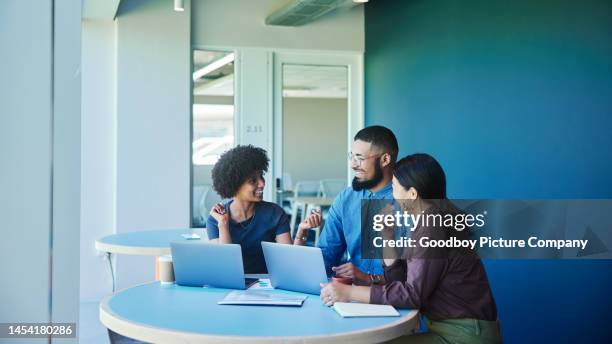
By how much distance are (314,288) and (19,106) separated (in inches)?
60.2

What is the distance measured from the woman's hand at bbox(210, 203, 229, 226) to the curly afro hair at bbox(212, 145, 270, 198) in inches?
5.8

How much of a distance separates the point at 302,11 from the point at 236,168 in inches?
128

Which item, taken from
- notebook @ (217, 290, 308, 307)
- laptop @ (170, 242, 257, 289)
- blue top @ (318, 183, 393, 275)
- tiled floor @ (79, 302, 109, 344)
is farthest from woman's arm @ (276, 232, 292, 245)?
tiled floor @ (79, 302, 109, 344)

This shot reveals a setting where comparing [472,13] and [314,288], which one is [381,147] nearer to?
[314,288]

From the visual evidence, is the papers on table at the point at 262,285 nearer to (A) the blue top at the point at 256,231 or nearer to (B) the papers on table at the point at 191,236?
(A) the blue top at the point at 256,231

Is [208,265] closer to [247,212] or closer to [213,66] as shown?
[247,212]

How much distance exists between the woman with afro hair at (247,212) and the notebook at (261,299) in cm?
78

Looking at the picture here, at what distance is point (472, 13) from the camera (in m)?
5.12

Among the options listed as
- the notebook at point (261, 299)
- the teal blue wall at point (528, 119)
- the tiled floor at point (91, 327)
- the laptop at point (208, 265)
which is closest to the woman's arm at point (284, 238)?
the laptop at point (208, 265)

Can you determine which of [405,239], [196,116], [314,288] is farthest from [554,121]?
[196,116]

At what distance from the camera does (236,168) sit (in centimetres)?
362

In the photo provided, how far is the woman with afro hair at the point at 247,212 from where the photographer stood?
138 inches

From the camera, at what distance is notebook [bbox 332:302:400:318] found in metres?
2.32

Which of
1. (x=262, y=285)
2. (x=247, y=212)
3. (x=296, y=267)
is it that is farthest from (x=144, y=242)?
(x=296, y=267)
